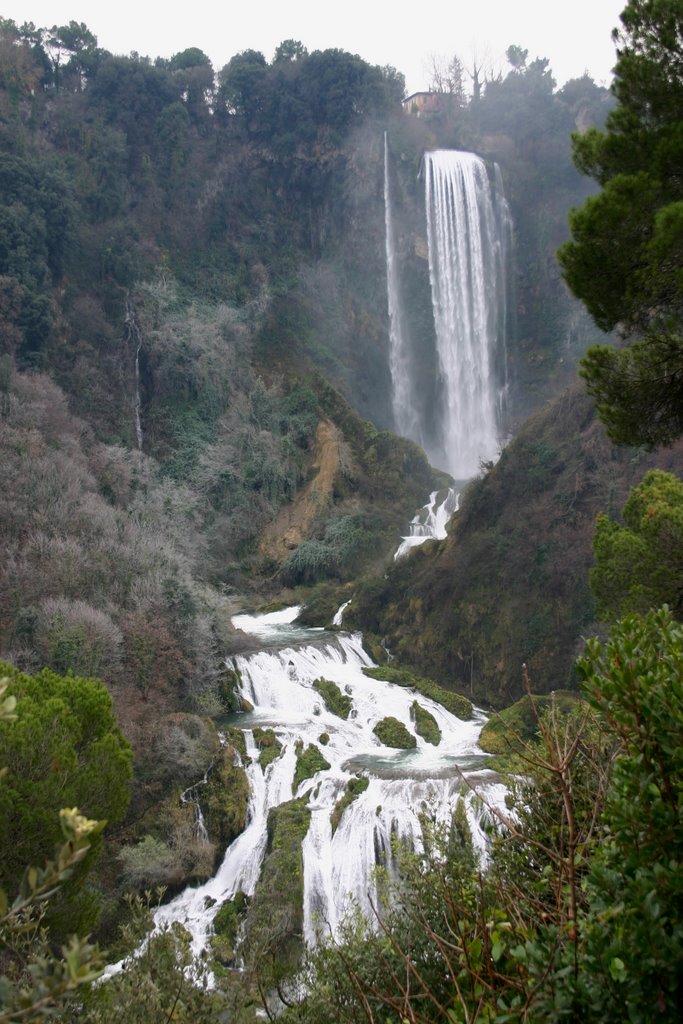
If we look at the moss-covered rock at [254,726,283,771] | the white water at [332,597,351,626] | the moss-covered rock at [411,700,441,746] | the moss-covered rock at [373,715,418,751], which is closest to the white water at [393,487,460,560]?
the white water at [332,597,351,626]

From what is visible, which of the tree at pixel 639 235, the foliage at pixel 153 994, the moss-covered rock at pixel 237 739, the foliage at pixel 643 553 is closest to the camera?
the foliage at pixel 153 994

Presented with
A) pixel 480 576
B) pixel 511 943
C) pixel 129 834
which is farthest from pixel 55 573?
pixel 511 943

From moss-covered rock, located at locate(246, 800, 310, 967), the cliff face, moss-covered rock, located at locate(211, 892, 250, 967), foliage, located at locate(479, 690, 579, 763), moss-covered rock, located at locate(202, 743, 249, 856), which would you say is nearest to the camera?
moss-covered rock, located at locate(246, 800, 310, 967)

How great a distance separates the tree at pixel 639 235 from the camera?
605 centimetres

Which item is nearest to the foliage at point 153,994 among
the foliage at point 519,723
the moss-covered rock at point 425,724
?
the foliage at point 519,723

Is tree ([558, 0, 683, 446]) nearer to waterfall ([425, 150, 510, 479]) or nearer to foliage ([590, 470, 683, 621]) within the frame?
foliage ([590, 470, 683, 621])

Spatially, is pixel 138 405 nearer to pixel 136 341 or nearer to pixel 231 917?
pixel 136 341

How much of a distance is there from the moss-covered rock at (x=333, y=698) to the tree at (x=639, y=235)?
13.2 meters

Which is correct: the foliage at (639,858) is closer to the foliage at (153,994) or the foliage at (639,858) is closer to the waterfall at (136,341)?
the foliage at (153,994)

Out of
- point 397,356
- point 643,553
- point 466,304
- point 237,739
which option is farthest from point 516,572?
point 466,304

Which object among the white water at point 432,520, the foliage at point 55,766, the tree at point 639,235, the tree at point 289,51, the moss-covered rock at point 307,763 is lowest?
the white water at point 432,520

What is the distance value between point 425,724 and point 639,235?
543 inches

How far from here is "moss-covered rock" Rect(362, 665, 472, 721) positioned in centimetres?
1916

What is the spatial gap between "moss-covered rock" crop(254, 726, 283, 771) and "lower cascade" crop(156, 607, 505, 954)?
114 millimetres
